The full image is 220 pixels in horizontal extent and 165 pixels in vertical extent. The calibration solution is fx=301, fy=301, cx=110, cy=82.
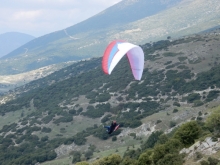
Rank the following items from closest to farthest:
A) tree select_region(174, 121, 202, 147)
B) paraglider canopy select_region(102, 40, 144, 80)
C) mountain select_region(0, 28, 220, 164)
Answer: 1. paraglider canopy select_region(102, 40, 144, 80)
2. tree select_region(174, 121, 202, 147)
3. mountain select_region(0, 28, 220, 164)

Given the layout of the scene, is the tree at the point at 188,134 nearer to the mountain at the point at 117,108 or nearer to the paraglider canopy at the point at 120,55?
the mountain at the point at 117,108

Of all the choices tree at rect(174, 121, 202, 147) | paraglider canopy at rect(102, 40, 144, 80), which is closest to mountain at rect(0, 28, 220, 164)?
tree at rect(174, 121, 202, 147)

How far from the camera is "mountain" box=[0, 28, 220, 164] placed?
5856 cm

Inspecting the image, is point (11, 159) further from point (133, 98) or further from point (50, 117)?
point (133, 98)

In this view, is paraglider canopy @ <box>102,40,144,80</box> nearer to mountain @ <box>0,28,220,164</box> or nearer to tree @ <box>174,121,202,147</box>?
tree @ <box>174,121,202,147</box>

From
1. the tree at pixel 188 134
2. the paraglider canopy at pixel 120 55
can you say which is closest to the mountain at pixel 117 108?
the tree at pixel 188 134

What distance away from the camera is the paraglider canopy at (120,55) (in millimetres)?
32125

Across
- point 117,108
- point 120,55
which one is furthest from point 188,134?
point 117,108

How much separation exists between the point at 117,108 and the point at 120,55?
48.7m

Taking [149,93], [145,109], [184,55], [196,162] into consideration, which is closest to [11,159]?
[145,109]

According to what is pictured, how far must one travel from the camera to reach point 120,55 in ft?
105

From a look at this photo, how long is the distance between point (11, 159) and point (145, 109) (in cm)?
3393

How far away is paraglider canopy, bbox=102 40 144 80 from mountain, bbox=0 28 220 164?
32.7 feet

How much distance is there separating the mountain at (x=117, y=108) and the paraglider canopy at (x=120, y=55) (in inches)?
393
